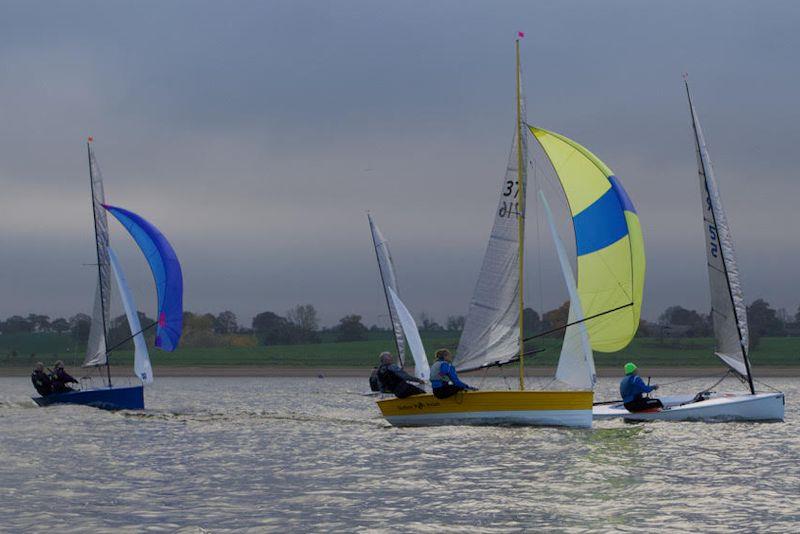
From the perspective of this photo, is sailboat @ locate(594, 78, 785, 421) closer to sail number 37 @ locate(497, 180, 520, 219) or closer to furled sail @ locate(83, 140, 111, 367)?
sail number 37 @ locate(497, 180, 520, 219)

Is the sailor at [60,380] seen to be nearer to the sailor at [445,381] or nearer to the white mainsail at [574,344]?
the sailor at [445,381]

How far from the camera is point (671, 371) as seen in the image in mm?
94000

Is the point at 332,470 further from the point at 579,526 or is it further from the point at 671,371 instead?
the point at 671,371

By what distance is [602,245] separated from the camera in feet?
88.2

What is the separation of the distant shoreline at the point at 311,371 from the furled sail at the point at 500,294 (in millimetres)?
66653

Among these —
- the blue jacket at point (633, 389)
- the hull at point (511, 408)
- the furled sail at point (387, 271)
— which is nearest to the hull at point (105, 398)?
the hull at point (511, 408)

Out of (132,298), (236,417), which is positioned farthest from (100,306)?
(236,417)

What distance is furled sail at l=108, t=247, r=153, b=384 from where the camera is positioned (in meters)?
33.2

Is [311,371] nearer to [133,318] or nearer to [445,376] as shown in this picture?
[133,318]

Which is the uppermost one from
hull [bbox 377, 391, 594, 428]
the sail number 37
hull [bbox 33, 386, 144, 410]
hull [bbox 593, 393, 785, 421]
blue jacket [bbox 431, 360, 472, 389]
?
the sail number 37

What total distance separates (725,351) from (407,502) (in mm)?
17750

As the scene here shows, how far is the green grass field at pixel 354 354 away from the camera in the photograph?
104688 mm

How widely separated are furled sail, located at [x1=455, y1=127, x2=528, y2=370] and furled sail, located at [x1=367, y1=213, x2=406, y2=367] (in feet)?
72.3

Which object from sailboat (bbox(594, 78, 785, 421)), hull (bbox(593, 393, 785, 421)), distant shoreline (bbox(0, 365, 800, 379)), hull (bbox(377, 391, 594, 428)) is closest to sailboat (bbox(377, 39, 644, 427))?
hull (bbox(377, 391, 594, 428))
